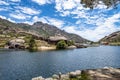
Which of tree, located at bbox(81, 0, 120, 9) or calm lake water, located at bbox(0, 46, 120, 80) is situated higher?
tree, located at bbox(81, 0, 120, 9)

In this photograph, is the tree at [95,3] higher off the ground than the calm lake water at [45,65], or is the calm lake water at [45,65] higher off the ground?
the tree at [95,3]

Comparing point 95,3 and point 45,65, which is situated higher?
point 95,3

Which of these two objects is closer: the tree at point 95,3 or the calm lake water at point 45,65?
the tree at point 95,3

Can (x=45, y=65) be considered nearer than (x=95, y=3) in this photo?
No

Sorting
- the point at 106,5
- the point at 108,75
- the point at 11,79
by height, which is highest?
the point at 106,5

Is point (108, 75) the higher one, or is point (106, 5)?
point (106, 5)

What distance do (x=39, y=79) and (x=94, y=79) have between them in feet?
47.6

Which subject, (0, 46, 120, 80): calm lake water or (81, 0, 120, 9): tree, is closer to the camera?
(81, 0, 120, 9): tree

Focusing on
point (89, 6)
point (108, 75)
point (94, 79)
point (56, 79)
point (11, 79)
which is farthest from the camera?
point (11, 79)

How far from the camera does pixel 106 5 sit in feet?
141

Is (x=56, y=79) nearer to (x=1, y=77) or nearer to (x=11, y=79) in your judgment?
(x=11, y=79)

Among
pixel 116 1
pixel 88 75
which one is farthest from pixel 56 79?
pixel 116 1

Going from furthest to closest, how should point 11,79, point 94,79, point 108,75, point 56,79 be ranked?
point 11,79
point 56,79
point 108,75
point 94,79

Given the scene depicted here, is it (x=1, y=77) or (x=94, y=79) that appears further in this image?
(x=1, y=77)
